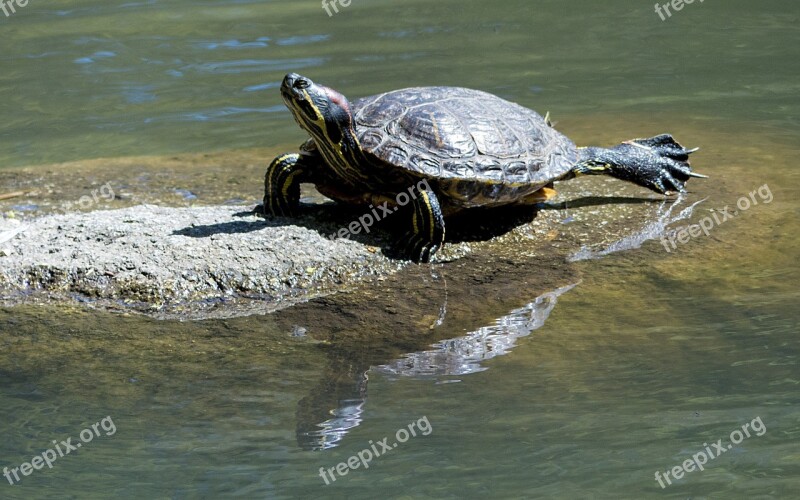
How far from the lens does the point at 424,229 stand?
5.44 m

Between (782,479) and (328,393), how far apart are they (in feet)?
6.30

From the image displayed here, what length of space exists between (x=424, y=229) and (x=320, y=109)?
0.92 m

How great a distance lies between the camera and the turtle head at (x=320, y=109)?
5383 millimetres

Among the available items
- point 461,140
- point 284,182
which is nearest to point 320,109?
point 284,182

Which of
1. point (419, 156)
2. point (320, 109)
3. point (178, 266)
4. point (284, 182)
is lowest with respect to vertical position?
point (178, 266)

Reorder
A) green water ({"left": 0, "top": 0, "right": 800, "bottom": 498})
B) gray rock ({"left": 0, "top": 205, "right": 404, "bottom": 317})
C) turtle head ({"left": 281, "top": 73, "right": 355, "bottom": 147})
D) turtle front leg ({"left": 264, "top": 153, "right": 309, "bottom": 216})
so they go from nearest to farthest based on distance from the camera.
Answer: green water ({"left": 0, "top": 0, "right": 800, "bottom": 498})
gray rock ({"left": 0, "top": 205, "right": 404, "bottom": 317})
turtle head ({"left": 281, "top": 73, "right": 355, "bottom": 147})
turtle front leg ({"left": 264, "top": 153, "right": 309, "bottom": 216})

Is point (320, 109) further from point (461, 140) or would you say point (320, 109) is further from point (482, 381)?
point (482, 381)

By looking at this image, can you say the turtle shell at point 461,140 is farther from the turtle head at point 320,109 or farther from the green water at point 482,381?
the green water at point 482,381

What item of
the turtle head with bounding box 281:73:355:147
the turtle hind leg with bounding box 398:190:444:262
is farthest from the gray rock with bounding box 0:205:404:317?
the turtle head with bounding box 281:73:355:147

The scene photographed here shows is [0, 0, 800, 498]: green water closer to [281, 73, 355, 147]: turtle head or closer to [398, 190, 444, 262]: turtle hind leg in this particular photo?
[398, 190, 444, 262]: turtle hind leg

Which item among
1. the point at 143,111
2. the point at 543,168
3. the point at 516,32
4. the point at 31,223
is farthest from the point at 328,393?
the point at 516,32

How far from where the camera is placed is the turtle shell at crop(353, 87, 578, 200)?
17.7 feet

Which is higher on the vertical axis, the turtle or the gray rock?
the turtle

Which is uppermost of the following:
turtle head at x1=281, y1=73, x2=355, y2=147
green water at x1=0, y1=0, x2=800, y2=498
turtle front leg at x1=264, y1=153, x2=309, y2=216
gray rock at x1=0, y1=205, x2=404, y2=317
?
turtle head at x1=281, y1=73, x2=355, y2=147
